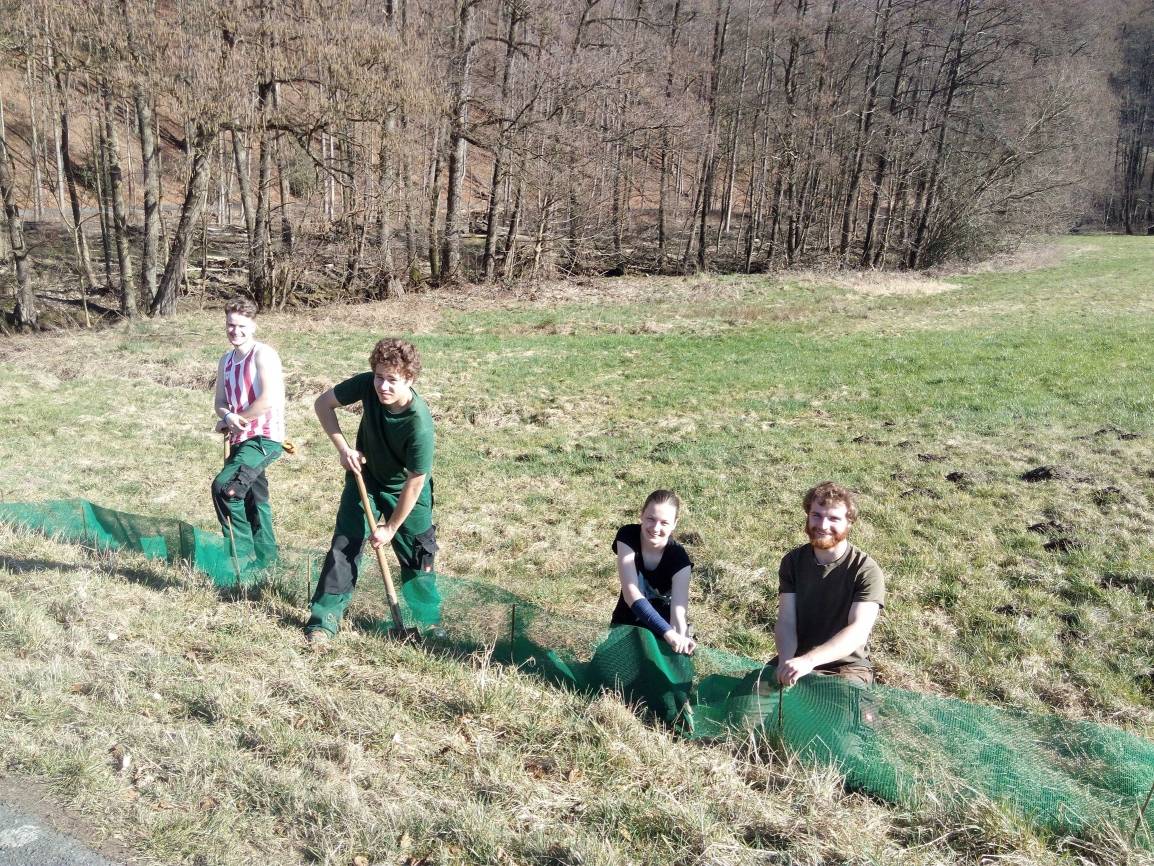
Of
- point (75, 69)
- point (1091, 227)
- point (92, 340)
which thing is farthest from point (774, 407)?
point (1091, 227)

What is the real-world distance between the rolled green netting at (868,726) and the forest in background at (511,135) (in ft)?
54.2

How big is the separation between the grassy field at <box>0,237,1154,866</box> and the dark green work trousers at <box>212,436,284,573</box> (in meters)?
0.34

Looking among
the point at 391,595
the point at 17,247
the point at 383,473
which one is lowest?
the point at 391,595

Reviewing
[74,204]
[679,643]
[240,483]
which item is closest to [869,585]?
[679,643]

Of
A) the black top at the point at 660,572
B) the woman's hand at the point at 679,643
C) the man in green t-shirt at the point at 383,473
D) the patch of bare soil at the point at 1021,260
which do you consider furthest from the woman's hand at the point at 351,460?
the patch of bare soil at the point at 1021,260

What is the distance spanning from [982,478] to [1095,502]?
0.96 meters

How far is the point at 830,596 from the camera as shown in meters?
3.71

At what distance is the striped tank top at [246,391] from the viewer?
519cm

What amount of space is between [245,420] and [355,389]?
3.68ft

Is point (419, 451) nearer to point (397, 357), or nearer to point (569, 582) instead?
point (397, 357)

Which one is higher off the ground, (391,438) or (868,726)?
(391,438)

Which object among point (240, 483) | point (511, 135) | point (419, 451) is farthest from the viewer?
point (511, 135)

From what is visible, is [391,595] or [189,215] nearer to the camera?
[391,595]

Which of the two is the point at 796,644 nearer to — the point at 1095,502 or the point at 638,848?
the point at 638,848
